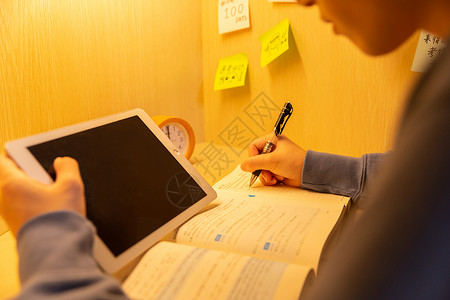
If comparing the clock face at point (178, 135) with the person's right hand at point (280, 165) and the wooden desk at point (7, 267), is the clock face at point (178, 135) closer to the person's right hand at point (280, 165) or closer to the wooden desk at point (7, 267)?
the person's right hand at point (280, 165)

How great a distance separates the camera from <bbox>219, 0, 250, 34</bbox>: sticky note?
36.4 inches

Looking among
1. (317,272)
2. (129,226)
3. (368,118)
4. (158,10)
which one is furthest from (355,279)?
(158,10)

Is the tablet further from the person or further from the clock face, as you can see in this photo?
the clock face

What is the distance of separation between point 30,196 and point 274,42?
2.28 ft

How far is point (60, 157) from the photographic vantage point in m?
0.43

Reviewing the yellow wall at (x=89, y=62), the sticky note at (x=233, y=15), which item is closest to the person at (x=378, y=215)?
the yellow wall at (x=89, y=62)

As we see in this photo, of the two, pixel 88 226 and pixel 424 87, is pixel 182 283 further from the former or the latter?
pixel 424 87

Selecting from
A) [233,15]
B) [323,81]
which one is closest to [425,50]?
[323,81]

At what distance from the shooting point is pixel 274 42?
892 mm

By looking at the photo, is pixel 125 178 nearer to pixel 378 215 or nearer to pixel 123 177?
pixel 123 177

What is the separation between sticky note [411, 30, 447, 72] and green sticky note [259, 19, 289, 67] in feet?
0.90

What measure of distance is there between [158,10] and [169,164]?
0.48 m

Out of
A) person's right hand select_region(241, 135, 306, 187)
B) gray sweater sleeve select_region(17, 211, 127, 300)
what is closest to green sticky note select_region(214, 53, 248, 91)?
person's right hand select_region(241, 135, 306, 187)

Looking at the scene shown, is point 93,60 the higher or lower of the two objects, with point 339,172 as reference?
higher
